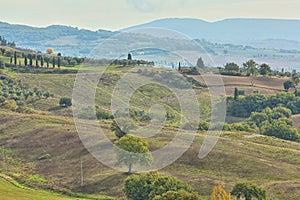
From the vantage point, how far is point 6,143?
82250 mm

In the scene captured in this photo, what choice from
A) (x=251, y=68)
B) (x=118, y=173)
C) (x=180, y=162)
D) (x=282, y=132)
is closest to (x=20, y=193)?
(x=118, y=173)

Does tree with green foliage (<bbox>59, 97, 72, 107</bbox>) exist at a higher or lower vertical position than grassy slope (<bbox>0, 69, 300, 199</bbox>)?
higher

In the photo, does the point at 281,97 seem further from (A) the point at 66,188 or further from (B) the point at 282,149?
(A) the point at 66,188

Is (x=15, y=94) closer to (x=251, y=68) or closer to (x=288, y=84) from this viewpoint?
(x=288, y=84)

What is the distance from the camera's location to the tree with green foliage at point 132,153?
63.1m

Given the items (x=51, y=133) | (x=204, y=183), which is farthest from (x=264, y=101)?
(x=204, y=183)

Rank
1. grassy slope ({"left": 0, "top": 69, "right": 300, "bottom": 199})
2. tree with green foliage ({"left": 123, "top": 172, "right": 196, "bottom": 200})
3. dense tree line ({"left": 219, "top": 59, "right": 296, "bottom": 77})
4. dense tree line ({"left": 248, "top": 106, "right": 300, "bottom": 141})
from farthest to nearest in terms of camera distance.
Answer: dense tree line ({"left": 219, "top": 59, "right": 296, "bottom": 77}) → dense tree line ({"left": 248, "top": 106, "right": 300, "bottom": 141}) → grassy slope ({"left": 0, "top": 69, "right": 300, "bottom": 199}) → tree with green foliage ({"left": 123, "top": 172, "right": 196, "bottom": 200})

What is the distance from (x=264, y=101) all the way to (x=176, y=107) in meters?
28.9

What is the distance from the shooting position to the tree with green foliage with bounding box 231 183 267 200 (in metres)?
47.0

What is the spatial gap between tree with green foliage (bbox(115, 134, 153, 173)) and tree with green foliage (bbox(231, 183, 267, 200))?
18.0 meters

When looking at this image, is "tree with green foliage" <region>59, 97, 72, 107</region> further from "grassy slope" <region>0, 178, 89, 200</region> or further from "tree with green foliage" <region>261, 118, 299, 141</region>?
"grassy slope" <region>0, 178, 89, 200</region>

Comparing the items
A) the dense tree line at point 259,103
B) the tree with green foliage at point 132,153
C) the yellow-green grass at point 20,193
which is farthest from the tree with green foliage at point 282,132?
the yellow-green grass at point 20,193

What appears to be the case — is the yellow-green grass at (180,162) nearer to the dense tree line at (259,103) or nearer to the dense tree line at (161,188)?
the dense tree line at (161,188)

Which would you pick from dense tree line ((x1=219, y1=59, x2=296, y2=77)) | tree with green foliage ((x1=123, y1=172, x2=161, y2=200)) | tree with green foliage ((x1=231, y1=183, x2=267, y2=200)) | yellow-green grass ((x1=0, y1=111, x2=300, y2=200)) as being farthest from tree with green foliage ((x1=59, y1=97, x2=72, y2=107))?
dense tree line ((x1=219, y1=59, x2=296, y2=77))
